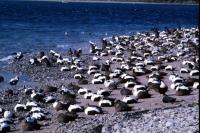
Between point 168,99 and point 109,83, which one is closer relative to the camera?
point 168,99

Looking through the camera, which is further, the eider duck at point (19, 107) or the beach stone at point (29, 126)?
the eider duck at point (19, 107)

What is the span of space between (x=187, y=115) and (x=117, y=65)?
17.2 metres

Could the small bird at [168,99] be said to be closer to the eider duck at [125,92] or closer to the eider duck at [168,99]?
the eider duck at [168,99]

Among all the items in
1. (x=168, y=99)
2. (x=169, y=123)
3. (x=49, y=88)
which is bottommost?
(x=49, y=88)

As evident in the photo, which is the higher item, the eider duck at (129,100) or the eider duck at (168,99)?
the eider duck at (168,99)

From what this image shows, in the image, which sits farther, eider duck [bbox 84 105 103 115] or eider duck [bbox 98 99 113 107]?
eider duck [bbox 98 99 113 107]

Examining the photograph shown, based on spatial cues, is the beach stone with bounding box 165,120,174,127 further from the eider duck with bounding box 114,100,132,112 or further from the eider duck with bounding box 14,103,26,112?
the eider duck with bounding box 14,103,26,112

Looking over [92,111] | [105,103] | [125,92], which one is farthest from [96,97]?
[92,111]

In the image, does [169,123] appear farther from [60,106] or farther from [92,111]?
[60,106]

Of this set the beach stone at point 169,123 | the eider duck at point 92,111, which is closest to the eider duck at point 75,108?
the eider duck at point 92,111

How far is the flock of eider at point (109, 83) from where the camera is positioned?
20594 millimetres

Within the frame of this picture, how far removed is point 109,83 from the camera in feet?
83.6

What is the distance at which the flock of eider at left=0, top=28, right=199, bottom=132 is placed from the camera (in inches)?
811

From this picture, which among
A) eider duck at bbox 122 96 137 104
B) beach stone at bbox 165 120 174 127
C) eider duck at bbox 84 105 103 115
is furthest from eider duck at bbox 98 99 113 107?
beach stone at bbox 165 120 174 127
